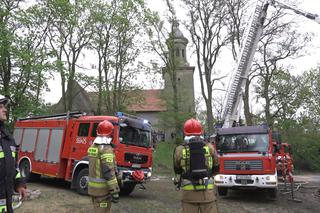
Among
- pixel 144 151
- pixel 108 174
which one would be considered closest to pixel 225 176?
pixel 144 151

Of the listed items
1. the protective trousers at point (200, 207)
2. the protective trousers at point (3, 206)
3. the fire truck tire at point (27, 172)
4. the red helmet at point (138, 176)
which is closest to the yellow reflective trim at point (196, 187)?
the protective trousers at point (200, 207)

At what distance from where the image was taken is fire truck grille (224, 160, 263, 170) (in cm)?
1056

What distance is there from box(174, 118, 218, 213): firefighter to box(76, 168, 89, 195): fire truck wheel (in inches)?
237

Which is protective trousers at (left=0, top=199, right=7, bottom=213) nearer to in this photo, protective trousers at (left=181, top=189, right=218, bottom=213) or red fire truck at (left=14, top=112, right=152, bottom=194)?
protective trousers at (left=181, top=189, right=218, bottom=213)

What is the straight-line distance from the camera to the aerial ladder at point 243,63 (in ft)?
49.7

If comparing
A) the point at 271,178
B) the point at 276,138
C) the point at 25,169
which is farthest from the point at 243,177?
the point at 25,169

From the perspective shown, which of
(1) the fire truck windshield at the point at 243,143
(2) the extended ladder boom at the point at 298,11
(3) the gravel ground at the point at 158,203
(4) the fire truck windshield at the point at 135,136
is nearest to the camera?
(3) the gravel ground at the point at 158,203

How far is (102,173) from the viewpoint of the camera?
5.54 metres

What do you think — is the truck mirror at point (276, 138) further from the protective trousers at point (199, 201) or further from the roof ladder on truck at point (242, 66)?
the protective trousers at point (199, 201)

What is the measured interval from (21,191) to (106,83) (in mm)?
25133

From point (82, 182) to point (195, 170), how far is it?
257 inches

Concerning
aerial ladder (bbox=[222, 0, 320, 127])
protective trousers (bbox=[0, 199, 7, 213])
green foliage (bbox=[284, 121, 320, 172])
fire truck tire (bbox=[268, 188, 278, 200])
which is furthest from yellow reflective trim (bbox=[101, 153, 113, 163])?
green foliage (bbox=[284, 121, 320, 172])

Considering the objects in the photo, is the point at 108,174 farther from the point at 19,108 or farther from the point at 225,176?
the point at 19,108

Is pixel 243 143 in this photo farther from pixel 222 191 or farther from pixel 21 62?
pixel 21 62
